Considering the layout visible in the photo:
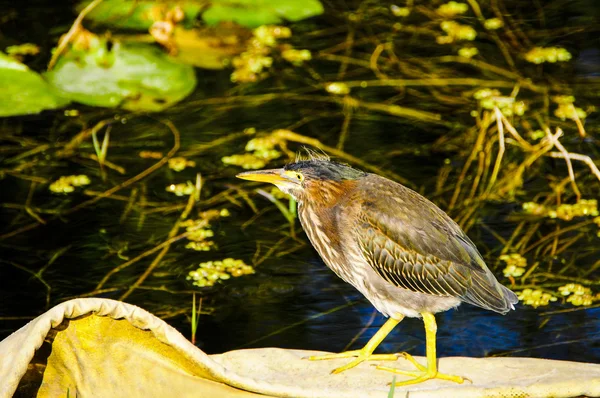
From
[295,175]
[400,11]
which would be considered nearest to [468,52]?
[400,11]

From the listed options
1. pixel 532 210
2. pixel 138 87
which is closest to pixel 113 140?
pixel 138 87

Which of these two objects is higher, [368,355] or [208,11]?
[368,355]

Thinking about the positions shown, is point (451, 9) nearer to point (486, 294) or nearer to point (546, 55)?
point (546, 55)

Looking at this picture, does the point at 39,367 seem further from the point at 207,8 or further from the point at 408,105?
the point at 207,8

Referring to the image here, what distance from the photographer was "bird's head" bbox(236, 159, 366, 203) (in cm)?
449

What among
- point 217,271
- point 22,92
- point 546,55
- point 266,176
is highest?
point 266,176

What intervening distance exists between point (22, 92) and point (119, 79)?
27.3 inches

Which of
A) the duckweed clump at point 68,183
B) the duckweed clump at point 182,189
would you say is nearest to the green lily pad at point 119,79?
the duckweed clump at point 68,183

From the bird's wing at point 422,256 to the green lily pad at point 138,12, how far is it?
442 cm

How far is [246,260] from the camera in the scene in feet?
18.5

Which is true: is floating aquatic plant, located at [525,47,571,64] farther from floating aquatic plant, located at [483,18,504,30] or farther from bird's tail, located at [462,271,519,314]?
bird's tail, located at [462,271,519,314]

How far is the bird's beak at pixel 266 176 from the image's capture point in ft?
14.9

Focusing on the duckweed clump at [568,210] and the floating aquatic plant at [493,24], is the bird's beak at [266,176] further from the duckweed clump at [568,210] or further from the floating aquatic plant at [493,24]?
the floating aquatic plant at [493,24]

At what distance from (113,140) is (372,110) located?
70.7 inches
